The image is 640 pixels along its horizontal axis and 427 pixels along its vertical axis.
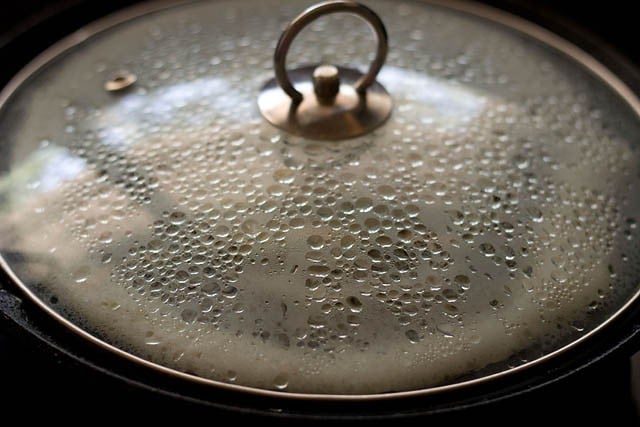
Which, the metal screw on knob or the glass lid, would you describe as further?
the metal screw on knob

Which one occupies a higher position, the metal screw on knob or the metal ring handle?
the metal ring handle

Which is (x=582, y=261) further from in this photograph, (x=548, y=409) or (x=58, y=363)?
(x=58, y=363)

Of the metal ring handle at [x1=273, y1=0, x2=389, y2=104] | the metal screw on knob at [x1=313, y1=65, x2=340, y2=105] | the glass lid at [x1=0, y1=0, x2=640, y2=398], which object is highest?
the metal ring handle at [x1=273, y1=0, x2=389, y2=104]

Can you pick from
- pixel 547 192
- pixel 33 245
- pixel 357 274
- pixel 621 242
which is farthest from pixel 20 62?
pixel 621 242

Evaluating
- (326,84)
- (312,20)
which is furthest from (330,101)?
(312,20)

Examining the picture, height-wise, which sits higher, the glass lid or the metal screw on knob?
the metal screw on knob

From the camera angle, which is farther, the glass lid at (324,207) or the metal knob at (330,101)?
the metal knob at (330,101)
